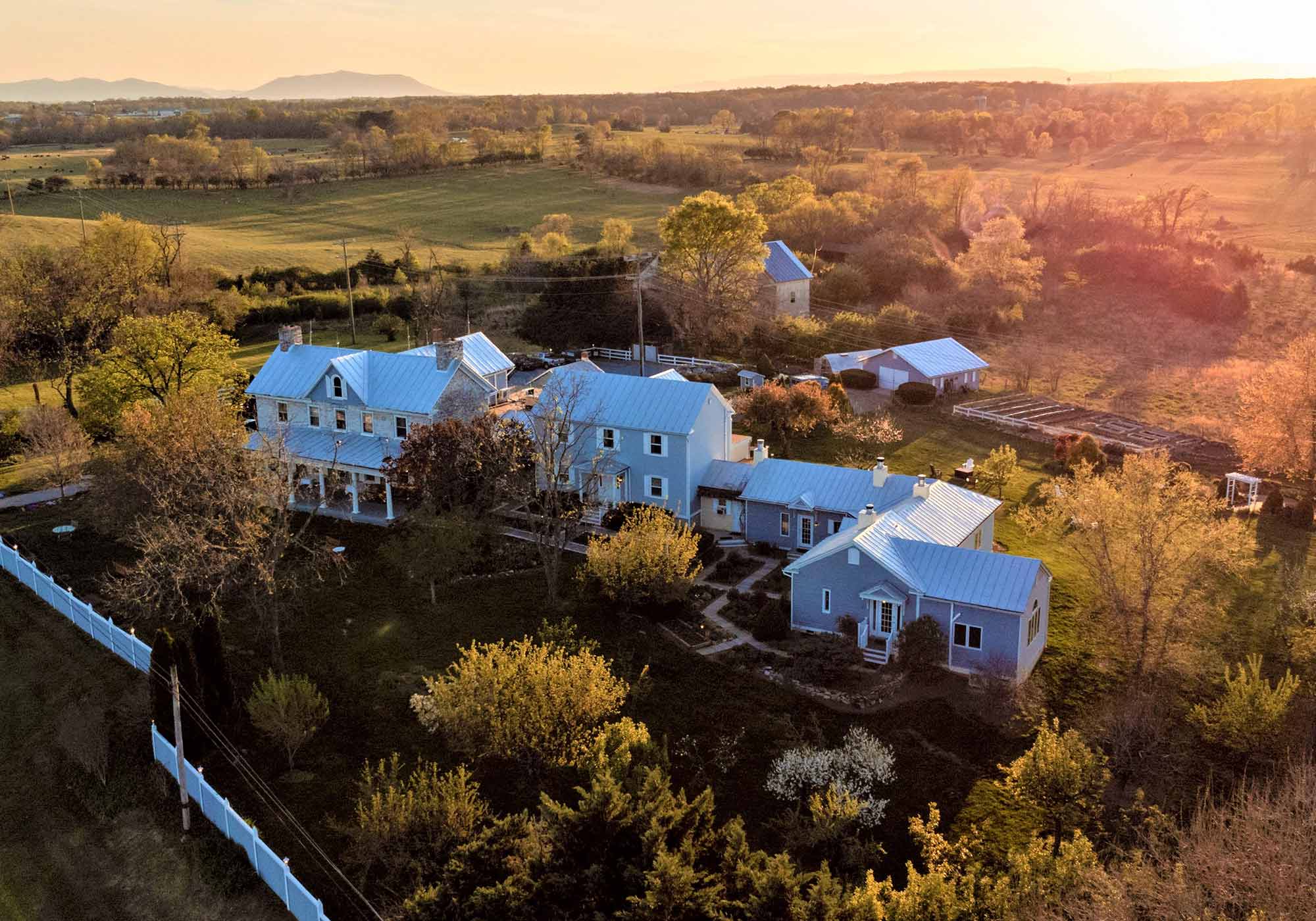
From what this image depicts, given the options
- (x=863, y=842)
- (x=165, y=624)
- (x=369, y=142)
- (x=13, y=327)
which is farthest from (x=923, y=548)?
(x=369, y=142)

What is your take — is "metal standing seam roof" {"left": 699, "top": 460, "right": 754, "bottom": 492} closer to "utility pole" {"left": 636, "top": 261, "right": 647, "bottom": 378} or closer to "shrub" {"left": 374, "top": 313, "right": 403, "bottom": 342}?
"utility pole" {"left": 636, "top": 261, "right": 647, "bottom": 378}

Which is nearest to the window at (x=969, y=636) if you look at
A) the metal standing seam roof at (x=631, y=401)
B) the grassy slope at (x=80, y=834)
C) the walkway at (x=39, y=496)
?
the metal standing seam roof at (x=631, y=401)

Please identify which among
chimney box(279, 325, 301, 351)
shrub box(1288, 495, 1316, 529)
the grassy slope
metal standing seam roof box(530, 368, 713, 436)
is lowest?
the grassy slope

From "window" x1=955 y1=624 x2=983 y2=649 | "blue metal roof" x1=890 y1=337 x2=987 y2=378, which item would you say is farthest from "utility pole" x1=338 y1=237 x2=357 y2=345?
"window" x1=955 y1=624 x2=983 y2=649

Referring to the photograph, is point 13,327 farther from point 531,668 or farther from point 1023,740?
point 1023,740

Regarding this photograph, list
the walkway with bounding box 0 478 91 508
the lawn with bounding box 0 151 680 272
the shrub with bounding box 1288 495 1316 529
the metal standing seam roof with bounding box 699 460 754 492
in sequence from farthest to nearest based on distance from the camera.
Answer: the lawn with bounding box 0 151 680 272
the walkway with bounding box 0 478 91 508
the shrub with bounding box 1288 495 1316 529
the metal standing seam roof with bounding box 699 460 754 492

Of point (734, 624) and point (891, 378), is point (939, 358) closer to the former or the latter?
point (891, 378)

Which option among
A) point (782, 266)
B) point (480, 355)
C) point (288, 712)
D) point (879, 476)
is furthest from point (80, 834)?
point (782, 266)
